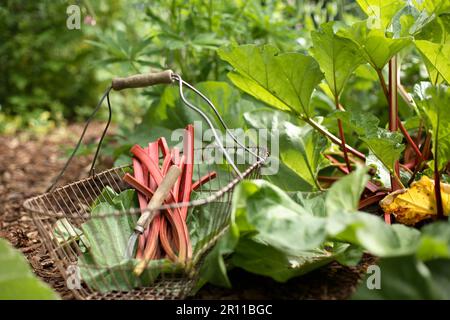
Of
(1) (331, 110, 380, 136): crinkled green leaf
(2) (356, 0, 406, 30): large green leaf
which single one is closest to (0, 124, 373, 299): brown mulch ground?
(1) (331, 110, 380, 136): crinkled green leaf

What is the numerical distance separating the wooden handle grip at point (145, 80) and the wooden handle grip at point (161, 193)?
0.22 meters

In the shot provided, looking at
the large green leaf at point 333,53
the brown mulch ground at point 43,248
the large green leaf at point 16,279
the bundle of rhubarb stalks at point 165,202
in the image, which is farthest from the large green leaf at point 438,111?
the large green leaf at point 16,279

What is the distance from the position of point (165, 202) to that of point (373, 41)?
629 mm

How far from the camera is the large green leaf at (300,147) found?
61.9 inches

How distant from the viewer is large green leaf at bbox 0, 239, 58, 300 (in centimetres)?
102

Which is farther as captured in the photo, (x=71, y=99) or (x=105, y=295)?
(x=71, y=99)

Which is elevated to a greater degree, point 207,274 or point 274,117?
point 274,117

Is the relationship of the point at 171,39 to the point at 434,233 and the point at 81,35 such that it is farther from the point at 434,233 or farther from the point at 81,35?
the point at 81,35

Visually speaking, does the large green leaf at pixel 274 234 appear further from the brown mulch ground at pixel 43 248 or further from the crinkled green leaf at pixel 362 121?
the crinkled green leaf at pixel 362 121

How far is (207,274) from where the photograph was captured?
3.65ft

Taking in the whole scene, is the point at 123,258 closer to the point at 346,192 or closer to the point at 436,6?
the point at 346,192

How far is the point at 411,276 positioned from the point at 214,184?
0.82 m

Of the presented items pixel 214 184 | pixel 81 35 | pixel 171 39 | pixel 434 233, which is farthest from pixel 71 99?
pixel 434 233

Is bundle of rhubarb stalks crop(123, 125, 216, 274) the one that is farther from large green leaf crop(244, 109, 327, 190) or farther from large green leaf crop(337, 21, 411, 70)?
large green leaf crop(337, 21, 411, 70)
